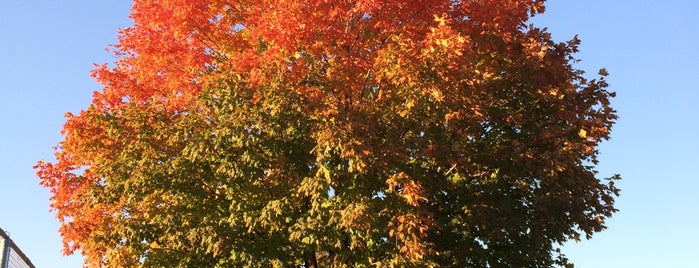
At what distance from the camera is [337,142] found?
1397 cm

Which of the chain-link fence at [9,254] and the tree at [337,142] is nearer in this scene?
the chain-link fence at [9,254]

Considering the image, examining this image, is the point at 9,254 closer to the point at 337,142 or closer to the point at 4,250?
the point at 4,250

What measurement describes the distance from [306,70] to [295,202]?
125 inches

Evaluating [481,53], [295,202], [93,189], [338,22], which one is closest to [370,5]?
[338,22]

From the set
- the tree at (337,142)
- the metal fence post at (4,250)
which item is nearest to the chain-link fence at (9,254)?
the metal fence post at (4,250)

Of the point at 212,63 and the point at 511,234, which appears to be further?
the point at 212,63

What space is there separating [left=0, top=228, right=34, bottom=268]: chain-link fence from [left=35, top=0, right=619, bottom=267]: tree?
4533mm

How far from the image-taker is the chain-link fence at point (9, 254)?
8.76 metres

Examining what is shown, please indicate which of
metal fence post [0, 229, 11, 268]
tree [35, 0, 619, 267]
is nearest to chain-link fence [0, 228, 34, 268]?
metal fence post [0, 229, 11, 268]

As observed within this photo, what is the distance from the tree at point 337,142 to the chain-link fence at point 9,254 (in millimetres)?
4533

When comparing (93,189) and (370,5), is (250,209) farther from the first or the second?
(370,5)

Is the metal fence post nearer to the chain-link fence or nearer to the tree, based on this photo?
the chain-link fence

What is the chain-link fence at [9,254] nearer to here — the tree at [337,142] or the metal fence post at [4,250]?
the metal fence post at [4,250]

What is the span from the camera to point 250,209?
607 inches
